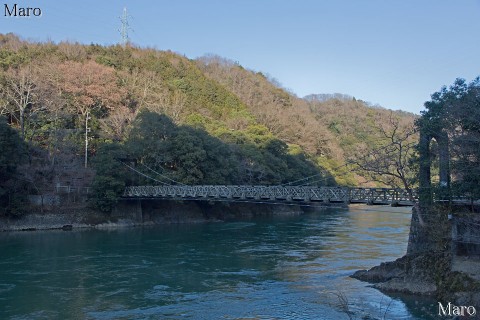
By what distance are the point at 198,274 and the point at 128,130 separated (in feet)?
74.7

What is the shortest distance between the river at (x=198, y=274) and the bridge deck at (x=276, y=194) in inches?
32.8

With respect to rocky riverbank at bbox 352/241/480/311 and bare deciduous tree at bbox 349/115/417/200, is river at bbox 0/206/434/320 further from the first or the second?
bare deciduous tree at bbox 349/115/417/200

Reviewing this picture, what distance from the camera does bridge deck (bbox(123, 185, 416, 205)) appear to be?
18.5 meters

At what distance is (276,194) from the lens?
922 inches

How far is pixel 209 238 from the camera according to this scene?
25750 millimetres

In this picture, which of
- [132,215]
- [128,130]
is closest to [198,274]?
[132,215]

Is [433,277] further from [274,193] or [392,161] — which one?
[274,193]

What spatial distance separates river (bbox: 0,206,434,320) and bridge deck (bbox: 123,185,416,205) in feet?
2.74

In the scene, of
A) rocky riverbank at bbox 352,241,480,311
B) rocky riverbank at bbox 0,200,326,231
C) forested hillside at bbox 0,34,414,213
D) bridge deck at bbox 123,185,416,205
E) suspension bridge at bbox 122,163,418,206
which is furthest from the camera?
forested hillside at bbox 0,34,414,213

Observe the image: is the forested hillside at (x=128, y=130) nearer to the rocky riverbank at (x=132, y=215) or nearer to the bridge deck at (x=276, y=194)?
the rocky riverbank at (x=132, y=215)

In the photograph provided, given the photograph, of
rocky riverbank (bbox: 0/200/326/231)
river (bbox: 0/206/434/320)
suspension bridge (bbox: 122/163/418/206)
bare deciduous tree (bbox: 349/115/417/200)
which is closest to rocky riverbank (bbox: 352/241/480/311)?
river (bbox: 0/206/434/320)

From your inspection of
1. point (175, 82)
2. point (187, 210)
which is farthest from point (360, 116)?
point (187, 210)

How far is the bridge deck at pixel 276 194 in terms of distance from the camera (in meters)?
18.5

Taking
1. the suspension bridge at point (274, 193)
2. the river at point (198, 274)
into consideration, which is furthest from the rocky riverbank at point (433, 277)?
the suspension bridge at point (274, 193)
